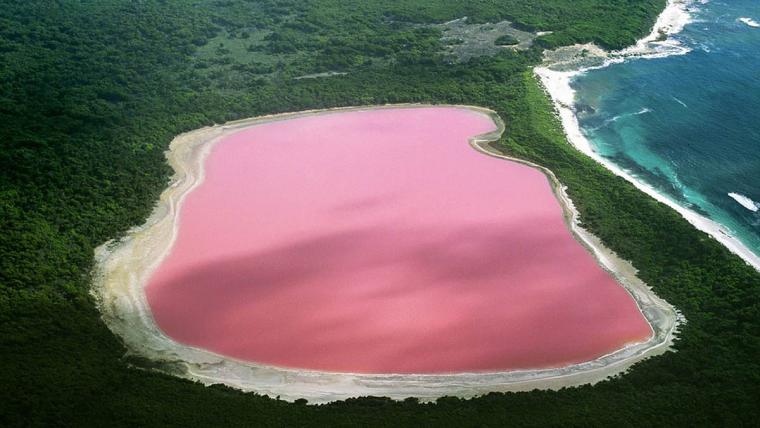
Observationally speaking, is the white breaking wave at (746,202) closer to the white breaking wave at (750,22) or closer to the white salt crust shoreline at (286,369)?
the white salt crust shoreline at (286,369)

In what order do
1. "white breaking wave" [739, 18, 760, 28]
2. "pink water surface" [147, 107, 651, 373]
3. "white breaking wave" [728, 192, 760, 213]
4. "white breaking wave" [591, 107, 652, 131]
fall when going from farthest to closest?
"white breaking wave" [739, 18, 760, 28] < "white breaking wave" [591, 107, 652, 131] < "white breaking wave" [728, 192, 760, 213] < "pink water surface" [147, 107, 651, 373]

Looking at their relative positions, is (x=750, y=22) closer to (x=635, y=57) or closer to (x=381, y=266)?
(x=635, y=57)

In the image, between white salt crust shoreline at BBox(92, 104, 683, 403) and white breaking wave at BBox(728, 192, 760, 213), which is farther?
white breaking wave at BBox(728, 192, 760, 213)

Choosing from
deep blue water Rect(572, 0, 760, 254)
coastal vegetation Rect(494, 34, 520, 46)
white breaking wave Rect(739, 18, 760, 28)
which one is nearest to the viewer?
deep blue water Rect(572, 0, 760, 254)

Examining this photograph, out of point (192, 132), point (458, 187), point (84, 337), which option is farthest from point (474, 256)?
point (192, 132)

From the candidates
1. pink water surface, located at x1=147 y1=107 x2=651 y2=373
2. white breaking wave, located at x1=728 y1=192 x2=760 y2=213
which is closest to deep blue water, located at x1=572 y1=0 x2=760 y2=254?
white breaking wave, located at x1=728 y1=192 x2=760 y2=213

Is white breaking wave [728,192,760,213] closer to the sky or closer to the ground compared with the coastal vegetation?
closer to the ground

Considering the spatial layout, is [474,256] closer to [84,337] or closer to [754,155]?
[84,337]

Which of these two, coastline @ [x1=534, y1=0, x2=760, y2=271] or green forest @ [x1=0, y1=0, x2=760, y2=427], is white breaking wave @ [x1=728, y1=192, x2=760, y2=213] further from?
green forest @ [x1=0, y1=0, x2=760, y2=427]
